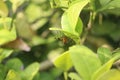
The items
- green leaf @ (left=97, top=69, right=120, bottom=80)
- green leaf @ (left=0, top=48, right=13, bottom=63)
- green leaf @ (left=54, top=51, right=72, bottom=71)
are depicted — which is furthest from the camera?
green leaf @ (left=0, top=48, right=13, bottom=63)

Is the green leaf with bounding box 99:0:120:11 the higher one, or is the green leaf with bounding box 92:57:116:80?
the green leaf with bounding box 99:0:120:11

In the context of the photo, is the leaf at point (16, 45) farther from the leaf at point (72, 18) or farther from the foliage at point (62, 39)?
the leaf at point (72, 18)

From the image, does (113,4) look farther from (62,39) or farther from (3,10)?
(3,10)

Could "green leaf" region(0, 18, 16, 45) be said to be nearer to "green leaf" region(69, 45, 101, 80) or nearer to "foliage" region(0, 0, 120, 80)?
"foliage" region(0, 0, 120, 80)

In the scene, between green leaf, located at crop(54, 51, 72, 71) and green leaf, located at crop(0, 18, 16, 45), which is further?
green leaf, located at crop(0, 18, 16, 45)

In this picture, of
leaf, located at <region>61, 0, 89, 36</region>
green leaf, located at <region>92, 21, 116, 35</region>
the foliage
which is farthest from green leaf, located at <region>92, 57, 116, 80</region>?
green leaf, located at <region>92, 21, 116, 35</region>

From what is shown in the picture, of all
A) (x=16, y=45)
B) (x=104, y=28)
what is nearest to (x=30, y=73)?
(x=16, y=45)

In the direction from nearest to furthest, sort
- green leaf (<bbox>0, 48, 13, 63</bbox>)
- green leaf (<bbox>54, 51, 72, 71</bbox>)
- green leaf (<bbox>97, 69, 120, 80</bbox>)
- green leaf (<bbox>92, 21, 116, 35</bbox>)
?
green leaf (<bbox>97, 69, 120, 80</bbox>)
green leaf (<bbox>54, 51, 72, 71</bbox>)
green leaf (<bbox>0, 48, 13, 63</bbox>)
green leaf (<bbox>92, 21, 116, 35</bbox>)

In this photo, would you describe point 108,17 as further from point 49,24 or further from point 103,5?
point 103,5

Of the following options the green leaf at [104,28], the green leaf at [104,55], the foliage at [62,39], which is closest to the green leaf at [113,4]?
the foliage at [62,39]
